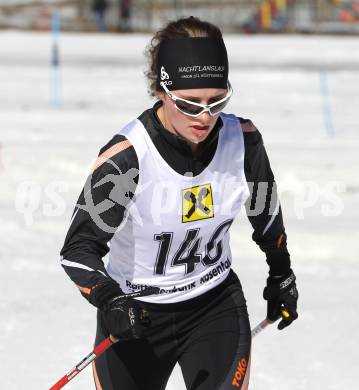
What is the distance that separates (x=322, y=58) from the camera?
20.9m

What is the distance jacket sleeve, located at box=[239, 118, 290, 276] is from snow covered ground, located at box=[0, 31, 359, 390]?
166 cm

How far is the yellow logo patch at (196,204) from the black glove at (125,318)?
379 millimetres

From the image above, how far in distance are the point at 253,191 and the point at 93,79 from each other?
16.4 meters

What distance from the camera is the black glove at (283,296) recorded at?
338cm

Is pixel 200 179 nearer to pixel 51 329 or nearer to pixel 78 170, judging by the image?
pixel 51 329

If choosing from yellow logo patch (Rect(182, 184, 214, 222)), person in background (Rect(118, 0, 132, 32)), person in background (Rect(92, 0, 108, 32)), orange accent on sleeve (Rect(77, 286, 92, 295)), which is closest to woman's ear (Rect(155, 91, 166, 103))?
yellow logo patch (Rect(182, 184, 214, 222))

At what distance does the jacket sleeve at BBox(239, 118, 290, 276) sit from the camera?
315 cm

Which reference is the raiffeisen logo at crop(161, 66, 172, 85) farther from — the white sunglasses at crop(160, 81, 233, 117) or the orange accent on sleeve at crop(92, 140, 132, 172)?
the orange accent on sleeve at crop(92, 140, 132, 172)

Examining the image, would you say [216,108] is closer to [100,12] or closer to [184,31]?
[184,31]

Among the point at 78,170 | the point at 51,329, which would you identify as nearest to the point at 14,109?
the point at 78,170

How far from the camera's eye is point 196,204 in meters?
3.02

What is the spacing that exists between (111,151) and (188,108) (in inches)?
11.3

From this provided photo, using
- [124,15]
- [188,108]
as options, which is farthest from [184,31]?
[124,15]

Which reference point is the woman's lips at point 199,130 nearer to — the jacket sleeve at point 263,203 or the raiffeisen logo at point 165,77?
the raiffeisen logo at point 165,77
